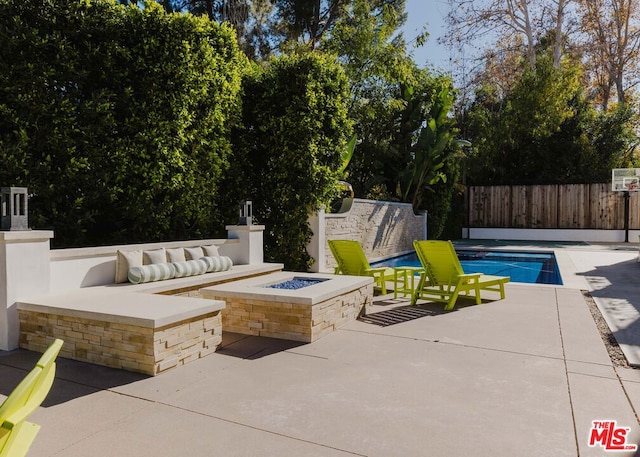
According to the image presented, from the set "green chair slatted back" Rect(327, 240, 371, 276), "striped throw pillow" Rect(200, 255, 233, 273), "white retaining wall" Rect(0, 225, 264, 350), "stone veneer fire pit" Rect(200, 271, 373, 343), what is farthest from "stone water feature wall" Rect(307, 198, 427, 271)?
"white retaining wall" Rect(0, 225, 264, 350)

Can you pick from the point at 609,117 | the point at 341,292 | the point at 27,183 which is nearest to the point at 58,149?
the point at 27,183

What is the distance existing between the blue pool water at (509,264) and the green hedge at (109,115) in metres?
7.65

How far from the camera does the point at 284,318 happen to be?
196 inches

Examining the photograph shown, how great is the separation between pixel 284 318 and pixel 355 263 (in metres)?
2.99

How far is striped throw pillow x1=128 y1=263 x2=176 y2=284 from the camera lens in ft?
18.1

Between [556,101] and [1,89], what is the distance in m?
20.5

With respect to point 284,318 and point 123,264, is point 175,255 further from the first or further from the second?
point 284,318

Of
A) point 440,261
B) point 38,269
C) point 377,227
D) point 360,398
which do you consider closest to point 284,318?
point 360,398

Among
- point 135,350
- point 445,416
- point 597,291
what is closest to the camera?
point 445,416

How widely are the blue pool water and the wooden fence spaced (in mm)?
6420

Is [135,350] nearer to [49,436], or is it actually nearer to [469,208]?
[49,436]

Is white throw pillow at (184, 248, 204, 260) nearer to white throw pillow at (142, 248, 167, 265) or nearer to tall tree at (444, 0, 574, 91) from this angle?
white throw pillow at (142, 248, 167, 265)

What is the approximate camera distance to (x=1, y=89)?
583cm

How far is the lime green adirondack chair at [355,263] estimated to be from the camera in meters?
7.62
